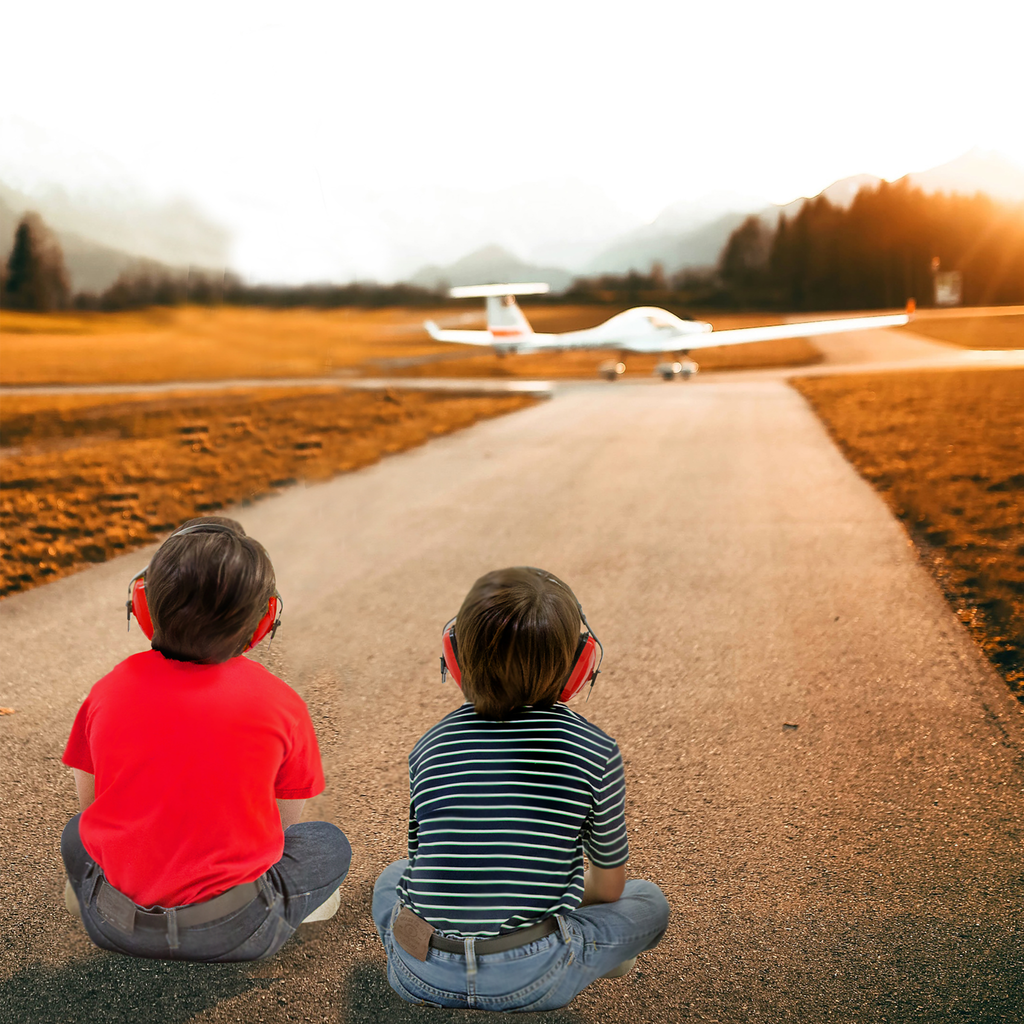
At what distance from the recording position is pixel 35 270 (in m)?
3.39

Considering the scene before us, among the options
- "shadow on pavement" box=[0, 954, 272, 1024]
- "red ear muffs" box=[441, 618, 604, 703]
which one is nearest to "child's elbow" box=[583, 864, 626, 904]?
"red ear muffs" box=[441, 618, 604, 703]

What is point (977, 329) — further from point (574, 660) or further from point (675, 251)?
point (574, 660)

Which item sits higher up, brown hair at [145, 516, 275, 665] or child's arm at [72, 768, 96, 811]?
brown hair at [145, 516, 275, 665]

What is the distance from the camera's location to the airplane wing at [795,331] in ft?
38.5

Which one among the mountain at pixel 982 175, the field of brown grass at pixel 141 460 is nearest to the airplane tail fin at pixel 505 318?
the field of brown grass at pixel 141 460

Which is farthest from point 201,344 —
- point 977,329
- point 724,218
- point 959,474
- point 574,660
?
point 977,329

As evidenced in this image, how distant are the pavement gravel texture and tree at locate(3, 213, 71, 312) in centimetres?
172

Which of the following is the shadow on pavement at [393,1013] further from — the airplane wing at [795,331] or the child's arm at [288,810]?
the airplane wing at [795,331]

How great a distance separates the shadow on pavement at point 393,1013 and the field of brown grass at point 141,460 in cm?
319

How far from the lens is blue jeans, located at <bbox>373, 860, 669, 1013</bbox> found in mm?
1515

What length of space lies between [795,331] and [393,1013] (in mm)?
21321

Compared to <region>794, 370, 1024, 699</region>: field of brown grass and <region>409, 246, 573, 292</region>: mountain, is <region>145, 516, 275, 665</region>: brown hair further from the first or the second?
<region>409, 246, 573, 292</region>: mountain

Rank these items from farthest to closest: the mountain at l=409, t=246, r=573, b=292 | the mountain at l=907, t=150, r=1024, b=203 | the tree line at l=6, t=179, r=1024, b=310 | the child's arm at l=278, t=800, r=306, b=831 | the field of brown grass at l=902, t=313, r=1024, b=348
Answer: the field of brown grass at l=902, t=313, r=1024, b=348
the tree line at l=6, t=179, r=1024, b=310
the mountain at l=409, t=246, r=573, b=292
the mountain at l=907, t=150, r=1024, b=203
the child's arm at l=278, t=800, r=306, b=831

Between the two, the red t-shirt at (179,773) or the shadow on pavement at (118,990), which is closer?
the red t-shirt at (179,773)
